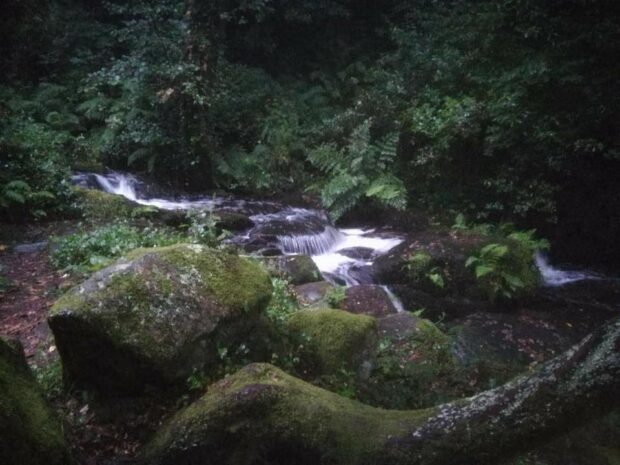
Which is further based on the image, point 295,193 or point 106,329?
point 295,193

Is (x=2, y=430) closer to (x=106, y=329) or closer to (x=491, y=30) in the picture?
(x=106, y=329)

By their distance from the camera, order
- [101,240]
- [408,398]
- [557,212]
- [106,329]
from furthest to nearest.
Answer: [557,212]
[101,240]
[408,398]
[106,329]

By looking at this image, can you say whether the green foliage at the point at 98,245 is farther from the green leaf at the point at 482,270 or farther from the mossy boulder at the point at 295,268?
the green leaf at the point at 482,270

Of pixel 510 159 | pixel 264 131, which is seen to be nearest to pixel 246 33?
pixel 264 131

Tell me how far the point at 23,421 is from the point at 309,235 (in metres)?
8.16

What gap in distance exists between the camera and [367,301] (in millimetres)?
7770

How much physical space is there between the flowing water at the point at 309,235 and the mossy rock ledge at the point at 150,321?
4.95 m

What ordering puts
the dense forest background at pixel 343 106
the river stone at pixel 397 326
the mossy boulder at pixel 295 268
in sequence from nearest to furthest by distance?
1. the river stone at pixel 397 326
2. the mossy boulder at pixel 295 268
3. the dense forest background at pixel 343 106

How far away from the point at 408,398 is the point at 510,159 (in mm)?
7478

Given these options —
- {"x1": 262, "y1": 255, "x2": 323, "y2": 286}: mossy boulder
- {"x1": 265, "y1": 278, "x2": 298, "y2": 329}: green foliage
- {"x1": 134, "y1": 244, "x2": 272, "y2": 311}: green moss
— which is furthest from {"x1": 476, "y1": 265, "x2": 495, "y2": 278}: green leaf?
{"x1": 134, "y1": 244, "x2": 272, "y2": 311}: green moss

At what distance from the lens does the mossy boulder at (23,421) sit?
229cm

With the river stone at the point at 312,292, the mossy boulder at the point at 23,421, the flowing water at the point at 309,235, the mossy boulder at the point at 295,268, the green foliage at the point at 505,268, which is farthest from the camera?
the flowing water at the point at 309,235

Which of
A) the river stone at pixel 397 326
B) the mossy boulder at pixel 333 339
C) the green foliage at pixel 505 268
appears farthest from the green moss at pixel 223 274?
the green foliage at pixel 505 268

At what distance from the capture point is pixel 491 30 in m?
11.0
